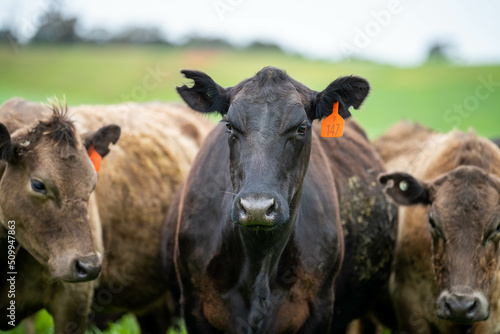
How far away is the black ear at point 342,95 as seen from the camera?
4.76 metres

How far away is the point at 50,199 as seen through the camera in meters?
4.93

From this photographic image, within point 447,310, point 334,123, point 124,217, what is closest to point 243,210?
point 334,123

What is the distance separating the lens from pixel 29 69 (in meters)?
54.2

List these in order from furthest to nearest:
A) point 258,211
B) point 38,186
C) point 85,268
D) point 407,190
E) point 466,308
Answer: point 407,190, point 466,308, point 38,186, point 85,268, point 258,211

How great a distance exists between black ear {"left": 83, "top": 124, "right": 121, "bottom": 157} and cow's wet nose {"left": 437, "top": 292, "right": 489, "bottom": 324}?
10.1ft

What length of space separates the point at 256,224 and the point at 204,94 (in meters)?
1.43

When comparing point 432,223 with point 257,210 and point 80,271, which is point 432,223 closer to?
point 257,210

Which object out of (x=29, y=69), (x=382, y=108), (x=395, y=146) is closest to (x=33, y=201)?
(x=395, y=146)

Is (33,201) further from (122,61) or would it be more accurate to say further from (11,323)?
(122,61)

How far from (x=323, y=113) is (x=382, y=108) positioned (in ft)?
117

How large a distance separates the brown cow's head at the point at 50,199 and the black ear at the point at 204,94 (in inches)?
→ 38.5

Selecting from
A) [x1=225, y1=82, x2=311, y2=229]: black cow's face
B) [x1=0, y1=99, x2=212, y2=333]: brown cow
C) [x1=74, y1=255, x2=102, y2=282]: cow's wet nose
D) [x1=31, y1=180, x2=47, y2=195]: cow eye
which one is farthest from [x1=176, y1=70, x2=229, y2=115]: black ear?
[x1=74, y1=255, x2=102, y2=282]: cow's wet nose

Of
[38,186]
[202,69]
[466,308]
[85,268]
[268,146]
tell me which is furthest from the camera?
[202,69]

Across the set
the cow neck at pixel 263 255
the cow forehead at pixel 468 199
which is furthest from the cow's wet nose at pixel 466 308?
the cow neck at pixel 263 255
